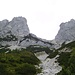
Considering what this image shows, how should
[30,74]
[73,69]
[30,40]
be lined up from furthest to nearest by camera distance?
[30,40] → [30,74] → [73,69]

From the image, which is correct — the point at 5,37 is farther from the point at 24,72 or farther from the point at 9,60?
the point at 24,72

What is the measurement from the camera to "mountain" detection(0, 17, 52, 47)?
138 meters

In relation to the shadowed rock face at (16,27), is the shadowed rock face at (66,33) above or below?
below

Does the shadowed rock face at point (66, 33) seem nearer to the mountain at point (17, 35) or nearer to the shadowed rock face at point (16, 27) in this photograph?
the mountain at point (17, 35)

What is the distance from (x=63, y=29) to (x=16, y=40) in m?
48.1

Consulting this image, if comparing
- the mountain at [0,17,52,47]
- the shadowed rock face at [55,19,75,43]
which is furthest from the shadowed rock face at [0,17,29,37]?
the shadowed rock face at [55,19,75,43]

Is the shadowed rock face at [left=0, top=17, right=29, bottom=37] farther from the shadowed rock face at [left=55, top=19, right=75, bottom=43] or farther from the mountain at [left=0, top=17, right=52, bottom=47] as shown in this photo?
the shadowed rock face at [left=55, top=19, right=75, bottom=43]

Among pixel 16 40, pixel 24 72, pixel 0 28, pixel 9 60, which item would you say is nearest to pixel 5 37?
pixel 16 40

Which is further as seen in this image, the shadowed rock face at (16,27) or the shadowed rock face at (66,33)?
the shadowed rock face at (16,27)

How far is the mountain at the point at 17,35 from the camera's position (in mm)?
138375

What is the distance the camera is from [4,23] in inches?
7283

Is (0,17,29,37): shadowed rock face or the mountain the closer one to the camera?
the mountain

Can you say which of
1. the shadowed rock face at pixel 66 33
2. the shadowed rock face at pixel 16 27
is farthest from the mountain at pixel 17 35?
the shadowed rock face at pixel 66 33

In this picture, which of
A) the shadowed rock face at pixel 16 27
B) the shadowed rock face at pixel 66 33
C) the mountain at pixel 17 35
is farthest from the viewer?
the shadowed rock face at pixel 16 27
